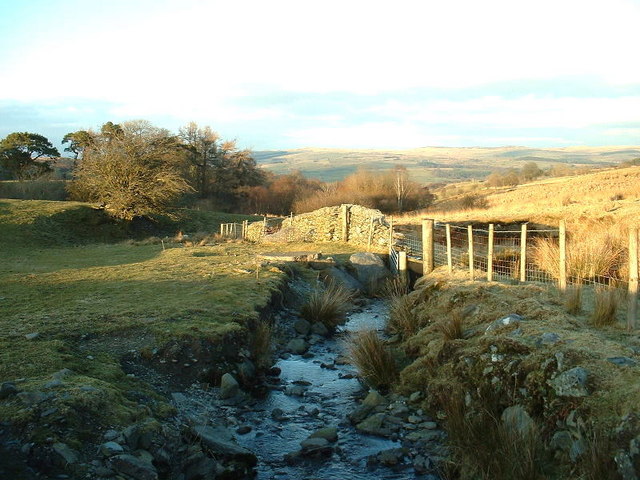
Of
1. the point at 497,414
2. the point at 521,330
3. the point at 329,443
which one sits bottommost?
the point at 329,443

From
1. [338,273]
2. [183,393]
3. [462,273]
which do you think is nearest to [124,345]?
[183,393]

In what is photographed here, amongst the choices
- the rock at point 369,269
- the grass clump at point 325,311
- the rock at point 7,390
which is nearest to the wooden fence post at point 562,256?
the grass clump at point 325,311

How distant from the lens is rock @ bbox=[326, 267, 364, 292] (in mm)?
16484

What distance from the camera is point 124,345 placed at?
8.11 meters

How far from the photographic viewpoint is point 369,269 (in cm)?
1828

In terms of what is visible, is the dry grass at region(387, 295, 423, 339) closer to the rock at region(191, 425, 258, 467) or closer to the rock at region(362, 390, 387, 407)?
the rock at region(362, 390, 387, 407)

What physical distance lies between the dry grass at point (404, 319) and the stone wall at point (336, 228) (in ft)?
36.8

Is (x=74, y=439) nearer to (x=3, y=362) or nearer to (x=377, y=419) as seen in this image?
(x=3, y=362)

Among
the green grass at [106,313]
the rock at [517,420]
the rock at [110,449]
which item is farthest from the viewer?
the green grass at [106,313]

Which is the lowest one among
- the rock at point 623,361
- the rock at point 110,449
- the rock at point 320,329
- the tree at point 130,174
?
the rock at point 320,329

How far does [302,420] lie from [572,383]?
355 centimetres

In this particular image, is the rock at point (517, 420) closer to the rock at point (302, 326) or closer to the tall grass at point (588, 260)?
the tall grass at point (588, 260)

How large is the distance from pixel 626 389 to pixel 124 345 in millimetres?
6669

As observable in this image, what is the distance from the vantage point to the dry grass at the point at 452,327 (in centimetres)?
863
